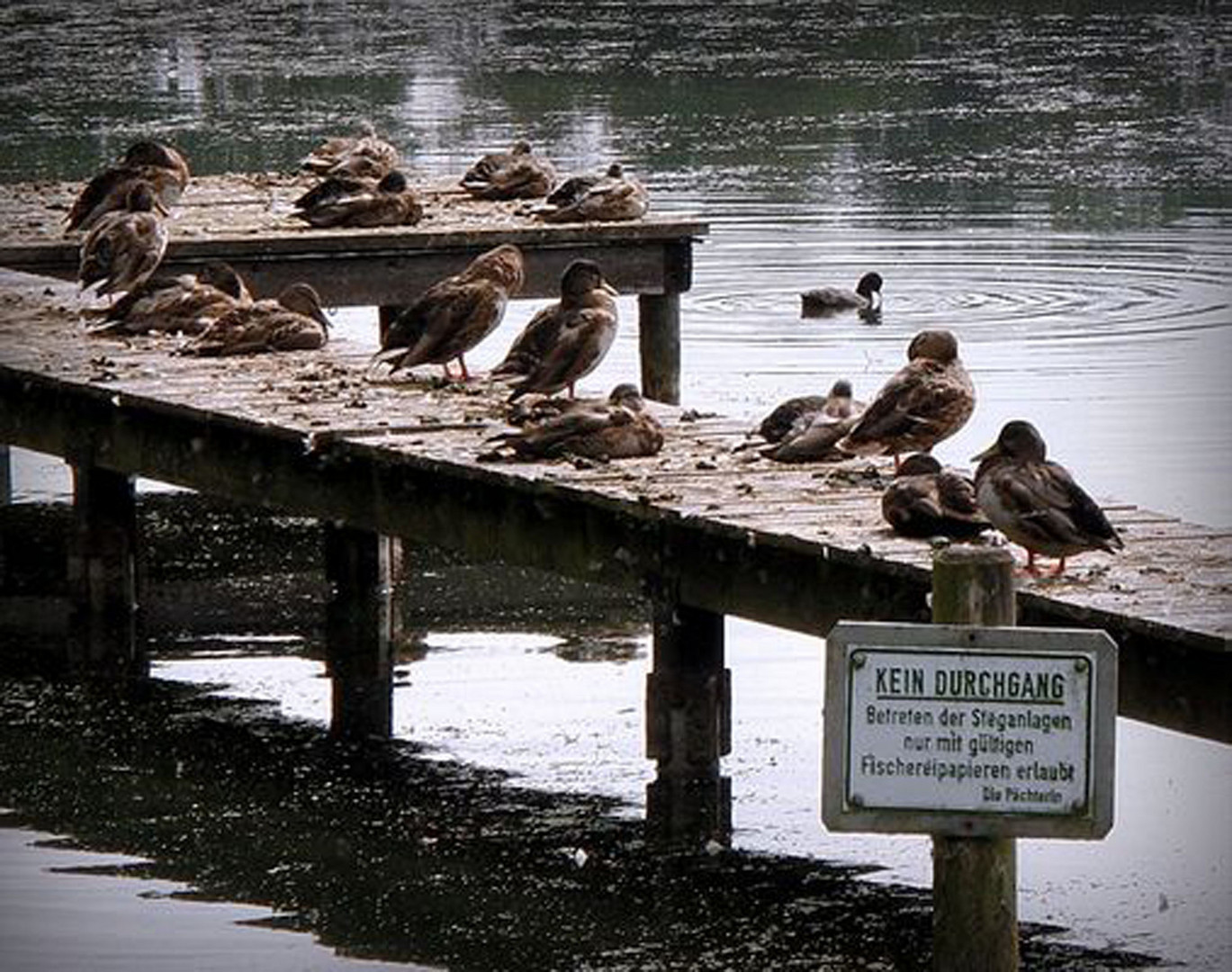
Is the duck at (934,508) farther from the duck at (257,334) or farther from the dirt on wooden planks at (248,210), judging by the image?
the dirt on wooden planks at (248,210)

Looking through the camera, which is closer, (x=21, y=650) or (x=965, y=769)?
(x=965, y=769)

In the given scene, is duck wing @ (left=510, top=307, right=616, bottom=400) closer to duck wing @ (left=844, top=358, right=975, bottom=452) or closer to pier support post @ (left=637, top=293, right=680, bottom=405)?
duck wing @ (left=844, top=358, right=975, bottom=452)

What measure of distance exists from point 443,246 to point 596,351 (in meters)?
5.19

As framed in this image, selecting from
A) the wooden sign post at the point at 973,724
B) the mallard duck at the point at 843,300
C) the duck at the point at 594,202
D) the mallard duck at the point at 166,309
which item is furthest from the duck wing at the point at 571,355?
the mallard duck at the point at 843,300

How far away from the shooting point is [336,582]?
15445 millimetres

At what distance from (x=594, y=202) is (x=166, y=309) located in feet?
13.2

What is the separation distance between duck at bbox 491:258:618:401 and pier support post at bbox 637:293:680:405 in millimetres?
5329

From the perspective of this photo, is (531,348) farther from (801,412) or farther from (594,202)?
(594,202)

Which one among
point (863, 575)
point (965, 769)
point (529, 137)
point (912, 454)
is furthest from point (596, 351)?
point (529, 137)

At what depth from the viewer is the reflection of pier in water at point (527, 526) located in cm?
1082

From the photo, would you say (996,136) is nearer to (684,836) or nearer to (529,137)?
(529,137)

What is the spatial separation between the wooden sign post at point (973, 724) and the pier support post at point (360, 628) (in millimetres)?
5882

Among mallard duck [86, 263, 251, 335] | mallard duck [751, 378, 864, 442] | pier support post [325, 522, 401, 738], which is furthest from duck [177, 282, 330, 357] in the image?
mallard duck [751, 378, 864, 442]

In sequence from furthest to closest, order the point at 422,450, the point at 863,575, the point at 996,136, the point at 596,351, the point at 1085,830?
the point at 996,136 → the point at 596,351 → the point at 422,450 → the point at 863,575 → the point at 1085,830
